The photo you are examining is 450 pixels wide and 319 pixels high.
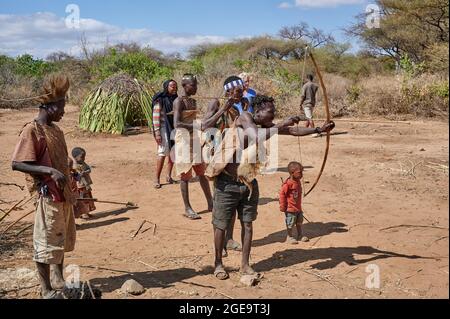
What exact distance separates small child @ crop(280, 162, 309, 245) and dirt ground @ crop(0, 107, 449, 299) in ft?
0.78

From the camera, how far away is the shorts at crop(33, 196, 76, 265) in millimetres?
3619

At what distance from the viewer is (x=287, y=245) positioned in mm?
5020

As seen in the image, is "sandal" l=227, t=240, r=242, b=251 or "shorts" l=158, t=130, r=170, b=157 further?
"shorts" l=158, t=130, r=170, b=157

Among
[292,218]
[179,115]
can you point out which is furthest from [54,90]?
[292,218]

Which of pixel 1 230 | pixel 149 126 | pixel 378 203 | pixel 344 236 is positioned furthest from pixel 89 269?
pixel 149 126

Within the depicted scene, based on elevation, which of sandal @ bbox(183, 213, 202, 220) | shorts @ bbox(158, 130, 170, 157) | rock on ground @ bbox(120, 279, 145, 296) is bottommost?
rock on ground @ bbox(120, 279, 145, 296)

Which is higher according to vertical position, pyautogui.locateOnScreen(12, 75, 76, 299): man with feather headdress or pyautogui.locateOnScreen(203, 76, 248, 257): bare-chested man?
pyautogui.locateOnScreen(203, 76, 248, 257): bare-chested man

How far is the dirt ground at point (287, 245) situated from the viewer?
400 cm

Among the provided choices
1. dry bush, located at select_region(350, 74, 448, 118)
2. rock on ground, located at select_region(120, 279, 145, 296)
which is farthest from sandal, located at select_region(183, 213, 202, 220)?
dry bush, located at select_region(350, 74, 448, 118)

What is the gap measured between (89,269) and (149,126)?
1005 centimetres

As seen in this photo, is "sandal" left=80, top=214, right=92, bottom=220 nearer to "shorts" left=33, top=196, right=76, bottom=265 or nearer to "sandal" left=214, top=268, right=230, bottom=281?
"shorts" left=33, top=196, right=76, bottom=265

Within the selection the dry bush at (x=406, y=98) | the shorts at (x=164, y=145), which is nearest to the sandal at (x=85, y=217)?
the shorts at (x=164, y=145)

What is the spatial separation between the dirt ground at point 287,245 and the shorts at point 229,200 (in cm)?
53

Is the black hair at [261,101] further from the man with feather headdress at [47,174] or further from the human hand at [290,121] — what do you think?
the man with feather headdress at [47,174]
